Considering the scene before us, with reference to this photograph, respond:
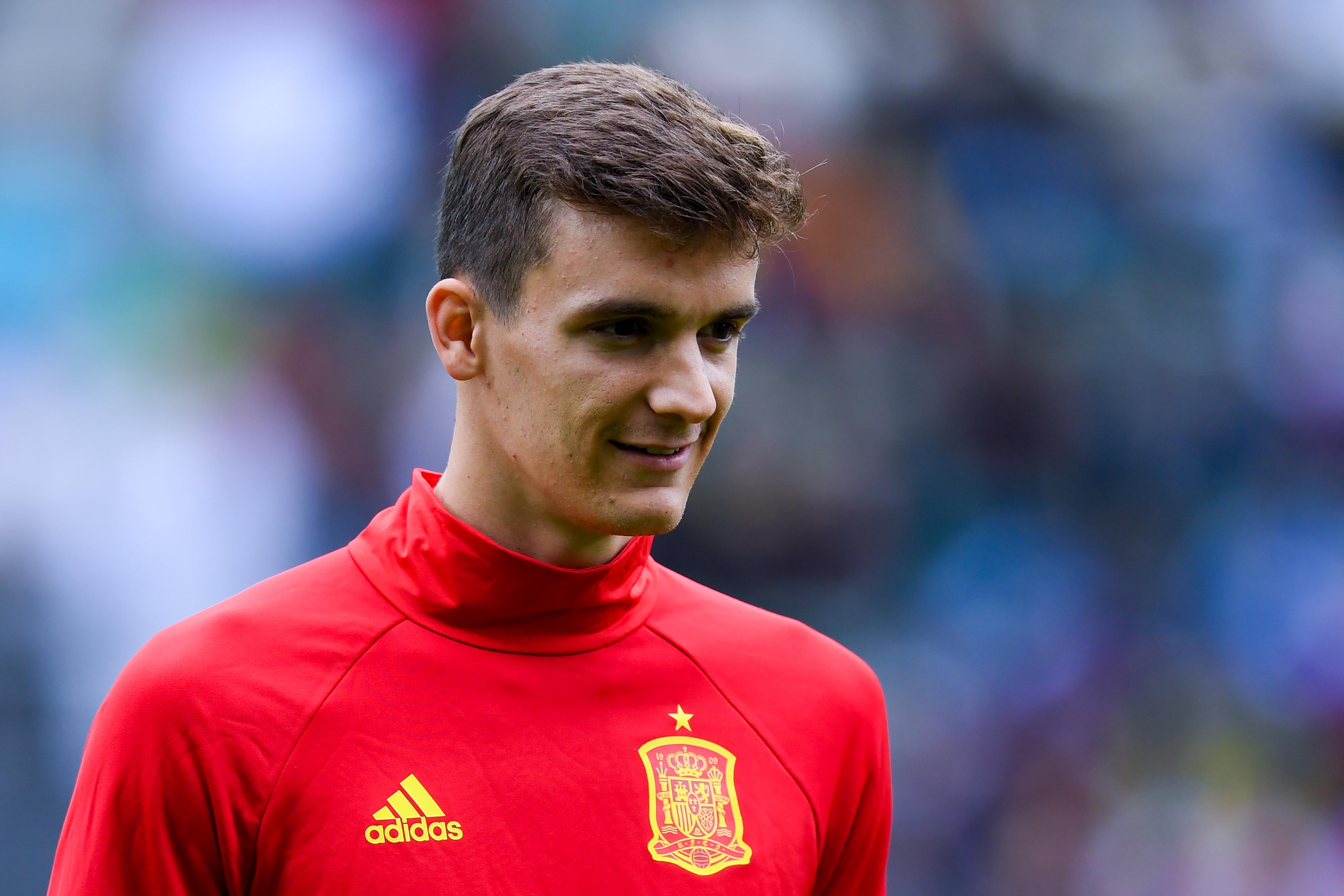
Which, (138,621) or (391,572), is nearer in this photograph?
(391,572)

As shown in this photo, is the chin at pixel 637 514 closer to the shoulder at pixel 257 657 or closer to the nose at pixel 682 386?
the nose at pixel 682 386

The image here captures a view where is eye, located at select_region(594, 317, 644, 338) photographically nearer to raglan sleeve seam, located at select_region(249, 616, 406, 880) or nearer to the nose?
the nose

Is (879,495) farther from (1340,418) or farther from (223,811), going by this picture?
(223,811)

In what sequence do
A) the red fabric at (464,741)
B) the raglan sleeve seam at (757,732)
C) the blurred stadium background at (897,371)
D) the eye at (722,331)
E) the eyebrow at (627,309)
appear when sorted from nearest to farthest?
the red fabric at (464,741) < the eyebrow at (627,309) < the eye at (722,331) < the raglan sleeve seam at (757,732) < the blurred stadium background at (897,371)

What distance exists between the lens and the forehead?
1.74 metres

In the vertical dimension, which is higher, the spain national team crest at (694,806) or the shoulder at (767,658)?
the shoulder at (767,658)

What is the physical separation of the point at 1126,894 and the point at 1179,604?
1.41 meters

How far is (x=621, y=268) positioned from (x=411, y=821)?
78cm

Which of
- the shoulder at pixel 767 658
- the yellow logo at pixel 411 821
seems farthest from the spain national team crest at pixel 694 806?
the yellow logo at pixel 411 821

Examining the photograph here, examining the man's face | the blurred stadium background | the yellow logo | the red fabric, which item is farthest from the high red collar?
the blurred stadium background

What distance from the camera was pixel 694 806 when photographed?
1.84m

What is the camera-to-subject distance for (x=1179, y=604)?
6.09m

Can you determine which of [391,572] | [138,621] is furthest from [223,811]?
[138,621]

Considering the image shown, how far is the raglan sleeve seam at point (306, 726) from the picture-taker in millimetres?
1622
